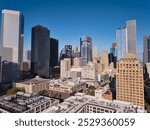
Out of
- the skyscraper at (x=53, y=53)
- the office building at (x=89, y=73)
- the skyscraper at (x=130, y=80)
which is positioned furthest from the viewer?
the skyscraper at (x=53, y=53)

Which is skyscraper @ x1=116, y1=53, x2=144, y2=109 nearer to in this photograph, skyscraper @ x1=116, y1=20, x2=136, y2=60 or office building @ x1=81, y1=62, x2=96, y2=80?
skyscraper @ x1=116, y1=20, x2=136, y2=60

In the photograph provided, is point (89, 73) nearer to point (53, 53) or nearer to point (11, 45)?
point (11, 45)

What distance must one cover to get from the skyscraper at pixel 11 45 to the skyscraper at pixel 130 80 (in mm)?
6965

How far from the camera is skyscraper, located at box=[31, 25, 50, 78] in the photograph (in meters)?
11.9

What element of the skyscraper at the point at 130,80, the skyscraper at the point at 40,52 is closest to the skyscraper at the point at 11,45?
the skyscraper at the point at 40,52

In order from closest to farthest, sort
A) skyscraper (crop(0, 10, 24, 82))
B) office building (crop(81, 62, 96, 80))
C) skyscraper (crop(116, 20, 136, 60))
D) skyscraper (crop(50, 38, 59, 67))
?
skyscraper (crop(116, 20, 136, 60)), skyscraper (crop(0, 10, 24, 82)), office building (crop(81, 62, 96, 80)), skyscraper (crop(50, 38, 59, 67))

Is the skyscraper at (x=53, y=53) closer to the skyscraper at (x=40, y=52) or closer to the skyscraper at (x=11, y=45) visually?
the skyscraper at (x=40, y=52)

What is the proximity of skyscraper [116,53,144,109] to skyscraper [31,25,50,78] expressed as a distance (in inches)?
329

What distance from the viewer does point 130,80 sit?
423 cm

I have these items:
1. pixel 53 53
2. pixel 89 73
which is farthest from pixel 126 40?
pixel 53 53

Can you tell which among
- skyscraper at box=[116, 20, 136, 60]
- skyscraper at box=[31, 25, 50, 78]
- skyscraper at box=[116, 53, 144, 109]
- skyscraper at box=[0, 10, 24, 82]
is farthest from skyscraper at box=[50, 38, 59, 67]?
skyscraper at box=[116, 53, 144, 109]

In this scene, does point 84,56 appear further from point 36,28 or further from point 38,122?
point 38,122

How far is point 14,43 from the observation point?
33.7 ft

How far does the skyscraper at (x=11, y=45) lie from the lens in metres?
8.80
